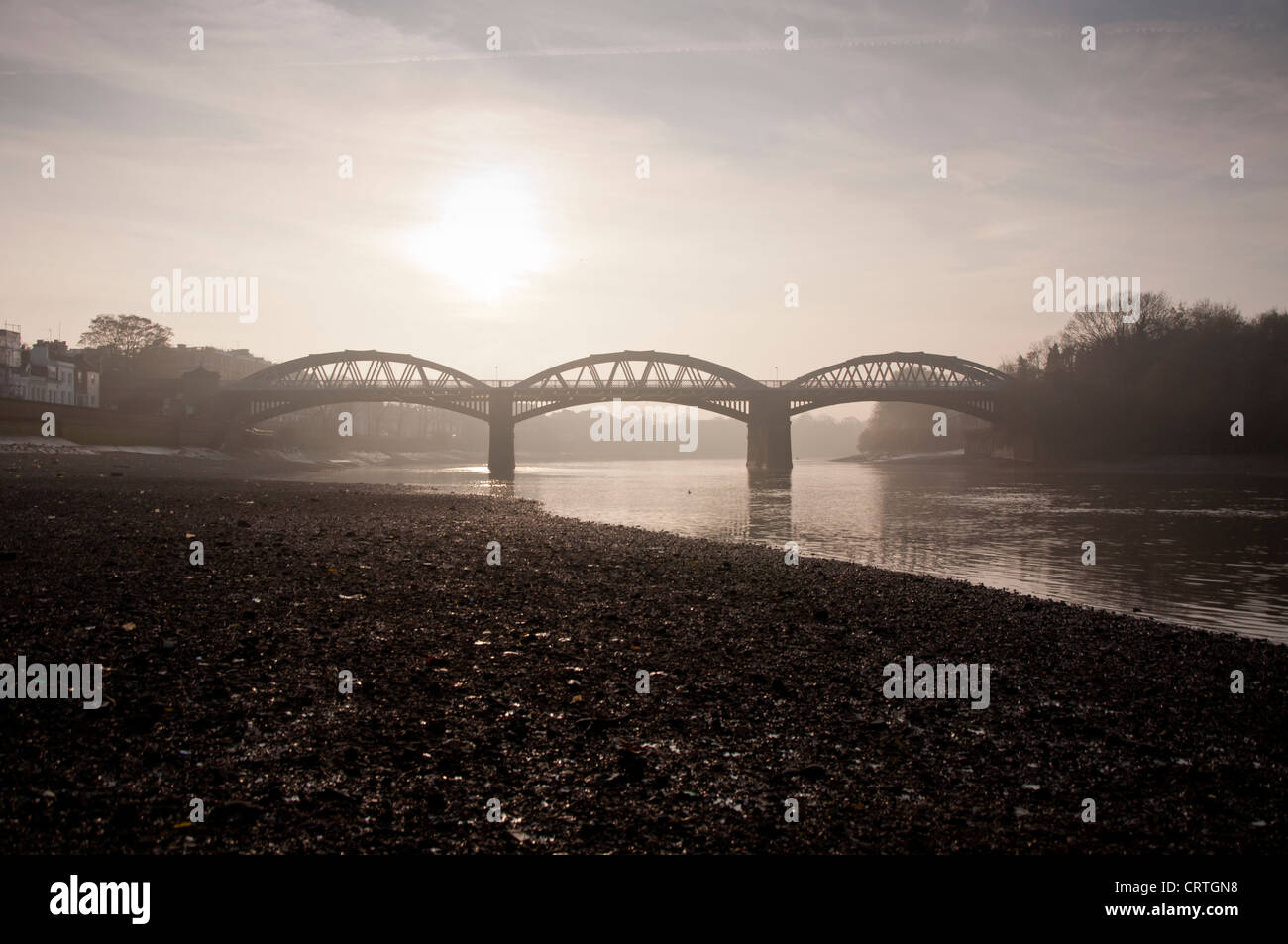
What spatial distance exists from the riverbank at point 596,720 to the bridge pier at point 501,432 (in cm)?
9007

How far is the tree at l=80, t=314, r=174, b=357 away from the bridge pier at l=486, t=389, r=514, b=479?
64.1 m

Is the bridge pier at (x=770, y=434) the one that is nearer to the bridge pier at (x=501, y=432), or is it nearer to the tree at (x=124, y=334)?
the bridge pier at (x=501, y=432)

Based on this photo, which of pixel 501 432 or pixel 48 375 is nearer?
pixel 48 375

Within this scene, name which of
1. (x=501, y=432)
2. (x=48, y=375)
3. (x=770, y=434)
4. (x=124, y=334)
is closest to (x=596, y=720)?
(x=501, y=432)

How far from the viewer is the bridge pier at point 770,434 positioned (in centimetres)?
11182

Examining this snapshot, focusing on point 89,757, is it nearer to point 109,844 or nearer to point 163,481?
point 109,844

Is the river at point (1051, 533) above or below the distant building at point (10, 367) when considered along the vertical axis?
below

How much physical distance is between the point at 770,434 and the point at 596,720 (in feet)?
357

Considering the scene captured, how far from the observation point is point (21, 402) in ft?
186

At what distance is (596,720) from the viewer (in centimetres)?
716

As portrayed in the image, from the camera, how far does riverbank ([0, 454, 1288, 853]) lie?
530 centimetres

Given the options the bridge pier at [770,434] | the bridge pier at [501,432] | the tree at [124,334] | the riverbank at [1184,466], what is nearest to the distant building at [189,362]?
the tree at [124,334]

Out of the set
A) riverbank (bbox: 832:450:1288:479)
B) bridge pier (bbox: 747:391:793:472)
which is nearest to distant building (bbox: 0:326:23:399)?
bridge pier (bbox: 747:391:793:472)

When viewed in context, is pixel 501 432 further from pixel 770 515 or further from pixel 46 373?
pixel 770 515
